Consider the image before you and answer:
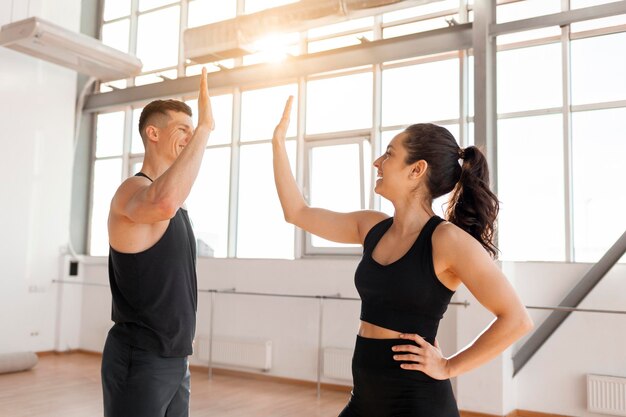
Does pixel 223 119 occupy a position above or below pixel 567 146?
above

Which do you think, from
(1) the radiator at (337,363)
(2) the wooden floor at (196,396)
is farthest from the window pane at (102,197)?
(1) the radiator at (337,363)

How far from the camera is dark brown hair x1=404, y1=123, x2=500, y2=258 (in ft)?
5.00

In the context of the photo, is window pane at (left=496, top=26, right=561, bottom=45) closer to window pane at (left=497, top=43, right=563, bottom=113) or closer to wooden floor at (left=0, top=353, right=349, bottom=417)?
window pane at (left=497, top=43, right=563, bottom=113)

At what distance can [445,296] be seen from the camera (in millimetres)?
1429

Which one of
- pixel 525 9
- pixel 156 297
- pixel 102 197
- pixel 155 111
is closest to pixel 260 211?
pixel 102 197

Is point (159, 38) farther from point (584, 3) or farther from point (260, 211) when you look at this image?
point (584, 3)

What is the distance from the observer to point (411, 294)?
4.57ft

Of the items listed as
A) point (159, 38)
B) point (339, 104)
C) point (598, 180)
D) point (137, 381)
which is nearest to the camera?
point (137, 381)

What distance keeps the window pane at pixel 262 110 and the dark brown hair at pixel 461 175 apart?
5291mm

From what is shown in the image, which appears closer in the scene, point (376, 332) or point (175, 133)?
point (376, 332)

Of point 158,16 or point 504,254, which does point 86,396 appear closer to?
point 504,254

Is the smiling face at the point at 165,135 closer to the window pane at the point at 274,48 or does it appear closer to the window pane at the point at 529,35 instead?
the window pane at the point at 274,48

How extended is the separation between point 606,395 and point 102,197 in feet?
21.8

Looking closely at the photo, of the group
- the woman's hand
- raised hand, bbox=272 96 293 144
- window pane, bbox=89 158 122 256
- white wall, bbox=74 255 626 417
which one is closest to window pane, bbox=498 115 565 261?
white wall, bbox=74 255 626 417
